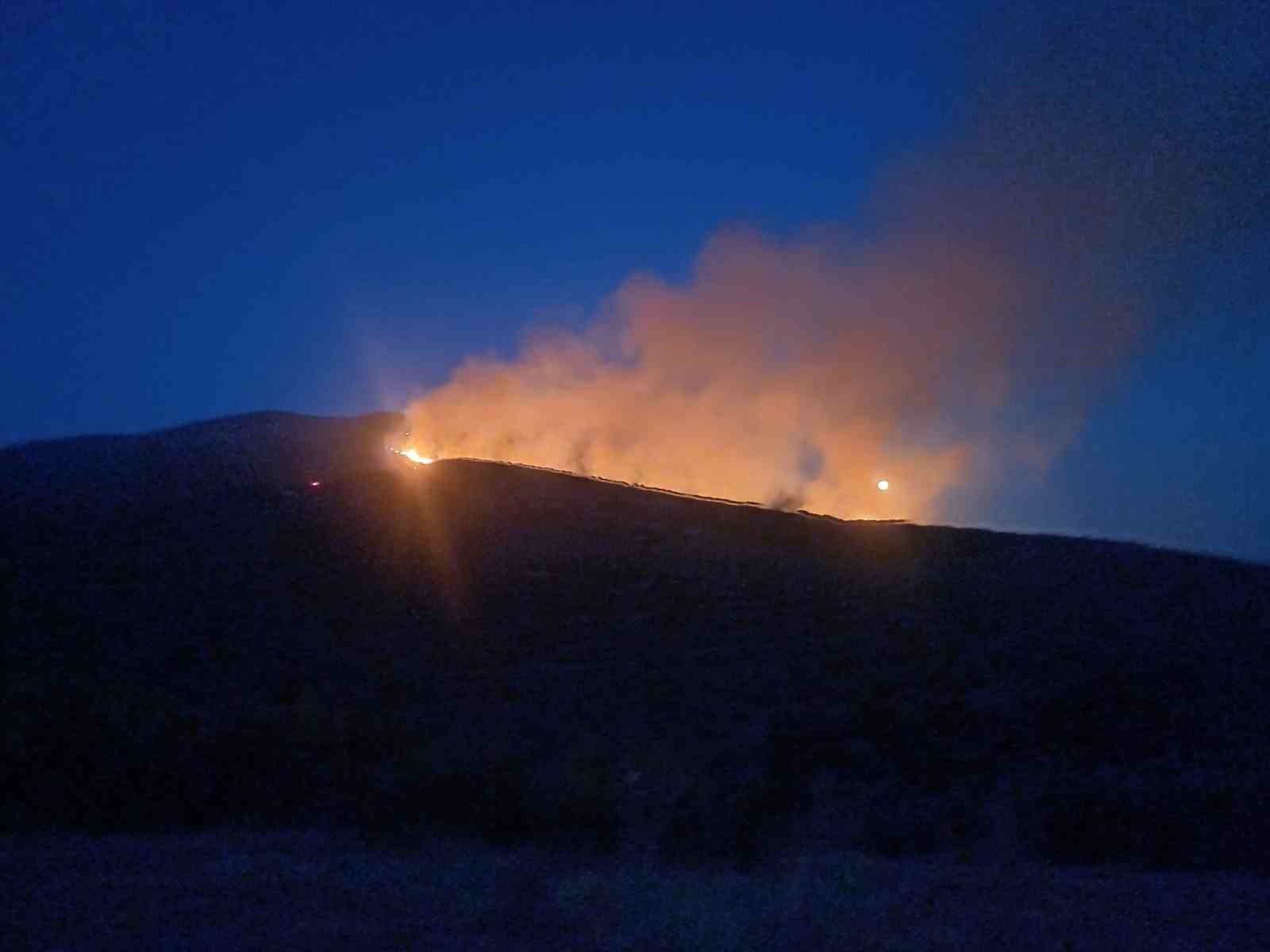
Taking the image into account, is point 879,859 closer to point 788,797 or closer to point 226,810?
point 788,797

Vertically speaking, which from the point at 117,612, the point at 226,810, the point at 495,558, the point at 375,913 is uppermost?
the point at 495,558

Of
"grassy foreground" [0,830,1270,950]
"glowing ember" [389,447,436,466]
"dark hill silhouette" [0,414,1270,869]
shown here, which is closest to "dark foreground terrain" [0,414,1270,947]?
"dark hill silhouette" [0,414,1270,869]

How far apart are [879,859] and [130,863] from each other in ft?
18.3

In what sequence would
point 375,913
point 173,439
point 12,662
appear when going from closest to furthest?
point 375,913, point 12,662, point 173,439

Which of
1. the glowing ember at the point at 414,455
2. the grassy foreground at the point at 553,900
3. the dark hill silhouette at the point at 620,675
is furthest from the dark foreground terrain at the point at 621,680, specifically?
the glowing ember at the point at 414,455

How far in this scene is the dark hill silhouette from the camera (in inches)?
430

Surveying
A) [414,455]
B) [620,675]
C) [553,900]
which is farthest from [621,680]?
[414,455]

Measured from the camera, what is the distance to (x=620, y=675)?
13.7 meters

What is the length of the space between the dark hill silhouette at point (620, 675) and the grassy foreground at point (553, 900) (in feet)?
1.67

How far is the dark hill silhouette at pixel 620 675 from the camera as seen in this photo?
1092 cm

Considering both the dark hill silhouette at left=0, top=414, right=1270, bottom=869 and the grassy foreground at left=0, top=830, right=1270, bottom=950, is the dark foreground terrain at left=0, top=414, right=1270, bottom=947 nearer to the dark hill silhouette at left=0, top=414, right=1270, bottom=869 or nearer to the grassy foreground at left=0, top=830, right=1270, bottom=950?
the dark hill silhouette at left=0, top=414, right=1270, bottom=869

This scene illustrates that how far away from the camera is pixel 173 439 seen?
2692 centimetres

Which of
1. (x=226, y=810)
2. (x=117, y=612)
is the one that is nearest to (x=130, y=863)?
(x=226, y=810)

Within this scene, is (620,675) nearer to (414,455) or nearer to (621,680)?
(621,680)
